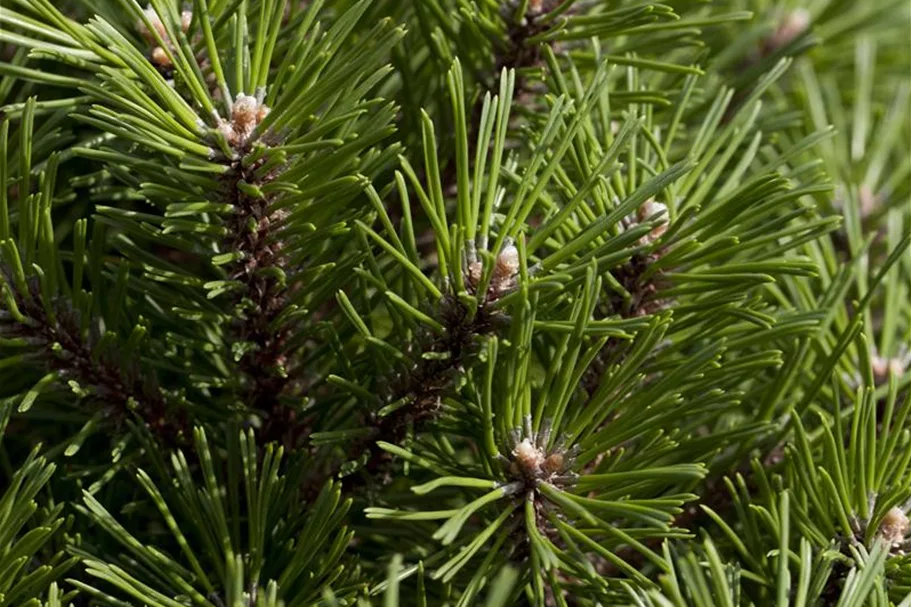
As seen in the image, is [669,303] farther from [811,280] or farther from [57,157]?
[57,157]

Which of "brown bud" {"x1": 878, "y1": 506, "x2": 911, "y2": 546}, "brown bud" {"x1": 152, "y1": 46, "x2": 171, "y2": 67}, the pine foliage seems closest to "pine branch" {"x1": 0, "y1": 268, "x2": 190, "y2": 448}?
the pine foliage

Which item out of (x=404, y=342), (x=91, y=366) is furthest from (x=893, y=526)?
(x=91, y=366)

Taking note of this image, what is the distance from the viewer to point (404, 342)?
45cm

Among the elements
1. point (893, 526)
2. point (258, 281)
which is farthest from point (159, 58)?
point (893, 526)

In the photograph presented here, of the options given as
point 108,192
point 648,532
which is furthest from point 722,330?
point 108,192

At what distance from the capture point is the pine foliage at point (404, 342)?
0.42 metres

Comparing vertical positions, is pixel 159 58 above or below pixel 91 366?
above

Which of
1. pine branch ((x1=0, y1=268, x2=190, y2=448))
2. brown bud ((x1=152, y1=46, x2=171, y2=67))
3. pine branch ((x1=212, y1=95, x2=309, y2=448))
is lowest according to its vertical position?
pine branch ((x1=0, y1=268, x2=190, y2=448))

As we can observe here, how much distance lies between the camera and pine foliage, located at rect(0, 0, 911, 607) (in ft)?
1.37

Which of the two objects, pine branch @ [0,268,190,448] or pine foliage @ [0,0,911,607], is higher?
pine foliage @ [0,0,911,607]

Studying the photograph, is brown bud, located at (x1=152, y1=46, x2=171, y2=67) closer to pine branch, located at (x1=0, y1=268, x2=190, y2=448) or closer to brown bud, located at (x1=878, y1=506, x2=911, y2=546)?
pine branch, located at (x1=0, y1=268, x2=190, y2=448)

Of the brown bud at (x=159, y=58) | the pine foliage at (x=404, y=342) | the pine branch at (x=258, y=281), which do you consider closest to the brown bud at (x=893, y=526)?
the pine foliage at (x=404, y=342)

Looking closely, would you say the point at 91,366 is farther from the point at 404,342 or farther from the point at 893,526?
the point at 893,526

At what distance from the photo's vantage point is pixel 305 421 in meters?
0.52
